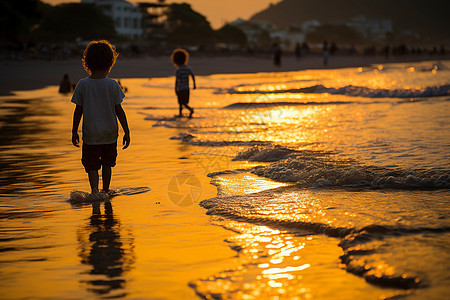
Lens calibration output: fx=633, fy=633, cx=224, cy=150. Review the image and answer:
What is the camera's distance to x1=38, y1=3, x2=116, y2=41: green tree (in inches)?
3794

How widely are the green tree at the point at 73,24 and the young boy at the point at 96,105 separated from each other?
91.5 m

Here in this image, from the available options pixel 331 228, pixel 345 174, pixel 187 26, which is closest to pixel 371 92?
pixel 345 174

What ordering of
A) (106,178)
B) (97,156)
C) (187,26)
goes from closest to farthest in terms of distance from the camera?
(97,156)
(106,178)
(187,26)

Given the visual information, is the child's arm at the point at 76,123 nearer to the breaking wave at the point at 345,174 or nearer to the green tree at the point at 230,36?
the breaking wave at the point at 345,174

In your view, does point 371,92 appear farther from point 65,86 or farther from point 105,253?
point 105,253

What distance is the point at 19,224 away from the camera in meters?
4.88

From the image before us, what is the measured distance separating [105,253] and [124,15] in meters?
174

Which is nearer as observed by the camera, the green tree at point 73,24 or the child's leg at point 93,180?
the child's leg at point 93,180

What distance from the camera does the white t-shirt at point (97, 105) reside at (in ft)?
18.4

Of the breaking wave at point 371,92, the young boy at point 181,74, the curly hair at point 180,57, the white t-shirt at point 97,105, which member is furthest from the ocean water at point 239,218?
the breaking wave at point 371,92

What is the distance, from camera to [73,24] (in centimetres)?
9675

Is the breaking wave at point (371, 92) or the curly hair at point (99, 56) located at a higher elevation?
the curly hair at point (99, 56)

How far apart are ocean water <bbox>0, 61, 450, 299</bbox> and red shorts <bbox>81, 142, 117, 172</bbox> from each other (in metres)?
0.32

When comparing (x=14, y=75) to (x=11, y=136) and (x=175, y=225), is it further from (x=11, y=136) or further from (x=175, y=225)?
(x=175, y=225)
